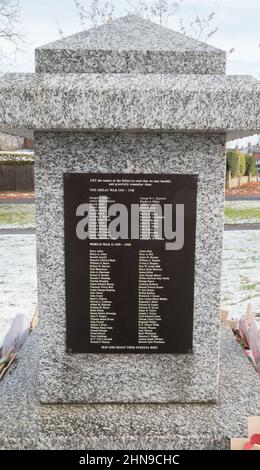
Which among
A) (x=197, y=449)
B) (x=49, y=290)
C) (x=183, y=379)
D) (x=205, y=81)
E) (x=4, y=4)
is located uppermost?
(x=4, y=4)

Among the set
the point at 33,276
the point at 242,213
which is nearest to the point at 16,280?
the point at 33,276

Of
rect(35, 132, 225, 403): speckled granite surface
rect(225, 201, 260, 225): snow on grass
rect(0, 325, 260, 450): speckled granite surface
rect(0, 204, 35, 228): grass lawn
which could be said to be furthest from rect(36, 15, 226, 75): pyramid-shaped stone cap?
rect(225, 201, 260, 225): snow on grass

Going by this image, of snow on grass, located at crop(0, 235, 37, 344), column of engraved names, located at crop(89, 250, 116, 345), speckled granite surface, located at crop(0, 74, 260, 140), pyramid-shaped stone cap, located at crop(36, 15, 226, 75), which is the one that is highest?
pyramid-shaped stone cap, located at crop(36, 15, 226, 75)

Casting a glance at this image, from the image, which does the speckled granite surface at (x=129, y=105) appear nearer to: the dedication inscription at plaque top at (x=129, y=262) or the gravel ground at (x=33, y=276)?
the dedication inscription at plaque top at (x=129, y=262)

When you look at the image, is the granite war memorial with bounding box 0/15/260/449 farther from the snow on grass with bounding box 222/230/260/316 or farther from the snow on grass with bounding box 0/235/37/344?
the snow on grass with bounding box 222/230/260/316

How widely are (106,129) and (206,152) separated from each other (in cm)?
50

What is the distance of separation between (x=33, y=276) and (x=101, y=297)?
4574 millimetres

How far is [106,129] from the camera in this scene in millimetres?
2146

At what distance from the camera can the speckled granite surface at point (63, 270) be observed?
2.31m

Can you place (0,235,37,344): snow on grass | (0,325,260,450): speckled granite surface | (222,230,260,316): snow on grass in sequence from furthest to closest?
(222,230,260,316): snow on grass < (0,235,37,344): snow on grass < (0,325,260,450): speckled granite surface

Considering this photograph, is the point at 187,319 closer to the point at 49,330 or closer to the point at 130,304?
the point at 130,304

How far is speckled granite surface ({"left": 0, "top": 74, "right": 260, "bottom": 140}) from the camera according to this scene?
2.10 metres

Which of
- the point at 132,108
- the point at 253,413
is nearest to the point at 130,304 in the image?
the point at 253,413

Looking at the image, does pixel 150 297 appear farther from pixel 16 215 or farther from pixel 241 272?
pixel 16 215
